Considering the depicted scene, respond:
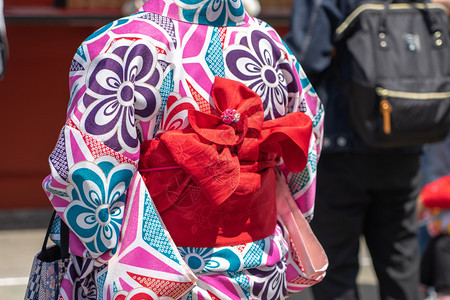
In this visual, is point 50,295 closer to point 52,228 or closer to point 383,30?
point 52,228

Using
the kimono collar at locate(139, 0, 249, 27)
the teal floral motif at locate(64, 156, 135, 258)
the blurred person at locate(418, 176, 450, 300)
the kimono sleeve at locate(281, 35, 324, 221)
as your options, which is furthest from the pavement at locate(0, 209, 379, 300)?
the kimono collar at locate(139, 0, 249, 27)

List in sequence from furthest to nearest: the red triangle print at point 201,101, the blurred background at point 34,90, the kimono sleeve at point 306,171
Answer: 1. the blurred background at point 34,90
2. the kimono sleeve at point 306,171
3. the red triangle print at point 201,101

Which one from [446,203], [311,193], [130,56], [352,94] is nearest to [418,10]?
[352,94]

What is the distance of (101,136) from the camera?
1.81 metres

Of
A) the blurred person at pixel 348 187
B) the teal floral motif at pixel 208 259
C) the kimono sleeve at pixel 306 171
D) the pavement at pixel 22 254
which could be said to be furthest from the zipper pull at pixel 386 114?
the pavement at pixel 22 254

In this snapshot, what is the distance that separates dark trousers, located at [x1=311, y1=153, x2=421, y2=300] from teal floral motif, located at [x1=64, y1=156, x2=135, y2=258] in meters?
1.50

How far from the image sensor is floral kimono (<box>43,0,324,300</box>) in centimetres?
182

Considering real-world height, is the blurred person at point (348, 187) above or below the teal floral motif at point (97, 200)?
below

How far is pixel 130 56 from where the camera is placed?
5.97ft

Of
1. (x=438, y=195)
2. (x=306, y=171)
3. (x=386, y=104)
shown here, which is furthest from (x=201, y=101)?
(x=438, y=195)

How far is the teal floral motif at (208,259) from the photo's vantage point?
1.92m

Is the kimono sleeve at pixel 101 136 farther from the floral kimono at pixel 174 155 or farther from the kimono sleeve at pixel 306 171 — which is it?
the kimono sleeve at pixel 306 171

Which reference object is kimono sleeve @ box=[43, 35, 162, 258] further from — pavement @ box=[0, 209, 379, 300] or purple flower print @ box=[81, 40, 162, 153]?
pavement @ box=[0, 209, 379, 300]

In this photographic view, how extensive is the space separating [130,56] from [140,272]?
0.55m
